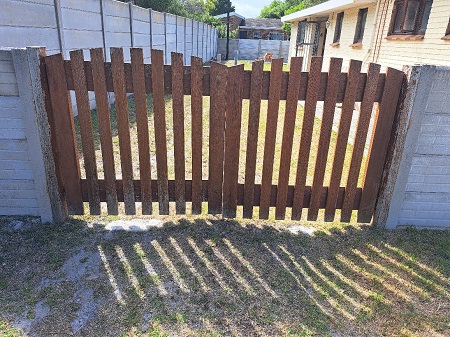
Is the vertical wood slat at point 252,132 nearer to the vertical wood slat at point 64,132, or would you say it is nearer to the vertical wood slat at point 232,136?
the vertical wood slat at point 232,136

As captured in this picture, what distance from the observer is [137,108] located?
2.93 m

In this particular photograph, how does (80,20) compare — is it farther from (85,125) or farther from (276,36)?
(276,36)

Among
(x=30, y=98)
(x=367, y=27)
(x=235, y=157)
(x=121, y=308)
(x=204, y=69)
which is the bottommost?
(x=121, y=308)

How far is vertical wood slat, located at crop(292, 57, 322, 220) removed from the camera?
278 cm

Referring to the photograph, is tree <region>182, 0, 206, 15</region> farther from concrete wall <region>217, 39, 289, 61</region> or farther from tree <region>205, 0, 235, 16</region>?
concrete wall <region>217, 39, 289, 61</region>

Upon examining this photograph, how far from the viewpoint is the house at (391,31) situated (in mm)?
7388

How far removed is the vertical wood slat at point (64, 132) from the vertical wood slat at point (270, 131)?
5.63 feet

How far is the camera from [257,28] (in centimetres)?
4534

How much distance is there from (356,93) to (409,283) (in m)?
1.59

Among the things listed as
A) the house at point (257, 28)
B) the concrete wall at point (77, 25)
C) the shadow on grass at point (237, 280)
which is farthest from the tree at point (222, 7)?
the shadow on grass at point (237, 280)

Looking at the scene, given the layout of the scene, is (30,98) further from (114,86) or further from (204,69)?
(204,69)

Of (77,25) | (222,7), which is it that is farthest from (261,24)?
(77,25)

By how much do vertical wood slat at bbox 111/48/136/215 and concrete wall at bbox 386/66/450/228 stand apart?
7.92ft

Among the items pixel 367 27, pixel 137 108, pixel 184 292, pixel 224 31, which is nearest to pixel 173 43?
pixel 367 27
